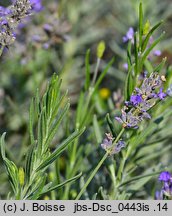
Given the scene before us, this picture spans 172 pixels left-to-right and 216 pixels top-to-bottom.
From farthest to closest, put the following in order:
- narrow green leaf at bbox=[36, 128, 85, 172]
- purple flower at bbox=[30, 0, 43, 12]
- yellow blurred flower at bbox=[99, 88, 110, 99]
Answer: yellow blurred flower at bbox=[99, 88, 110, 99]
purple flower at bbox=[30, 0, 43, 12]
narrow green leaf at bbox=[36, 128, 85, 172]

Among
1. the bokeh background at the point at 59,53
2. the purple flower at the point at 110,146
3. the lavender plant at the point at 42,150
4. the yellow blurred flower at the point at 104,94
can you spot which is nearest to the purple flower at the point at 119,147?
the purple flower at the point at 110,146

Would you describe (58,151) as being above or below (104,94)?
below

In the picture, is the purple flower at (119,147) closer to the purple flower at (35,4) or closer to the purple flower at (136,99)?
the purple flower at (136,99)

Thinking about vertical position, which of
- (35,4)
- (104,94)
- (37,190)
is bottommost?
(37,190)

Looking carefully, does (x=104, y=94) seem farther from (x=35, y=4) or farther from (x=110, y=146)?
(x=110, y=146)

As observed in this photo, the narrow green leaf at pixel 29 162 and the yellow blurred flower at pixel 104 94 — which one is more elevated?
the yellow blurred flower at pixel 104 94

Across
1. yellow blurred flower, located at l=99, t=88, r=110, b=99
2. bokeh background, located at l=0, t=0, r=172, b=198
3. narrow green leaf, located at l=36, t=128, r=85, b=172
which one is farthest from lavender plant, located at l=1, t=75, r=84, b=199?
yellow blurred flower, located at l=99, t=88, r=110, b=99

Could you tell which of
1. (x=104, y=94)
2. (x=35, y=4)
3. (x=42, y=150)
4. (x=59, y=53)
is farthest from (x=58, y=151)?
(x=59, y=53)

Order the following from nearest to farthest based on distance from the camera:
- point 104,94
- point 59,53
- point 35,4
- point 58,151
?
point 58,151 → point 35,4 → point 104,94 → point 59,53

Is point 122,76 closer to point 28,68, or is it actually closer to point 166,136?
point 28,68

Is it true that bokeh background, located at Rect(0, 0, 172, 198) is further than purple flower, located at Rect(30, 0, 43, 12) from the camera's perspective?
Yes

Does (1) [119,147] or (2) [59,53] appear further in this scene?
(2) [59,53]

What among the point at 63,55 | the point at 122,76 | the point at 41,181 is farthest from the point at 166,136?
the point at 63,55

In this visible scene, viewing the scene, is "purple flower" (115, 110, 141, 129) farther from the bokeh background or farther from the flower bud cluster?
the bokeh background
